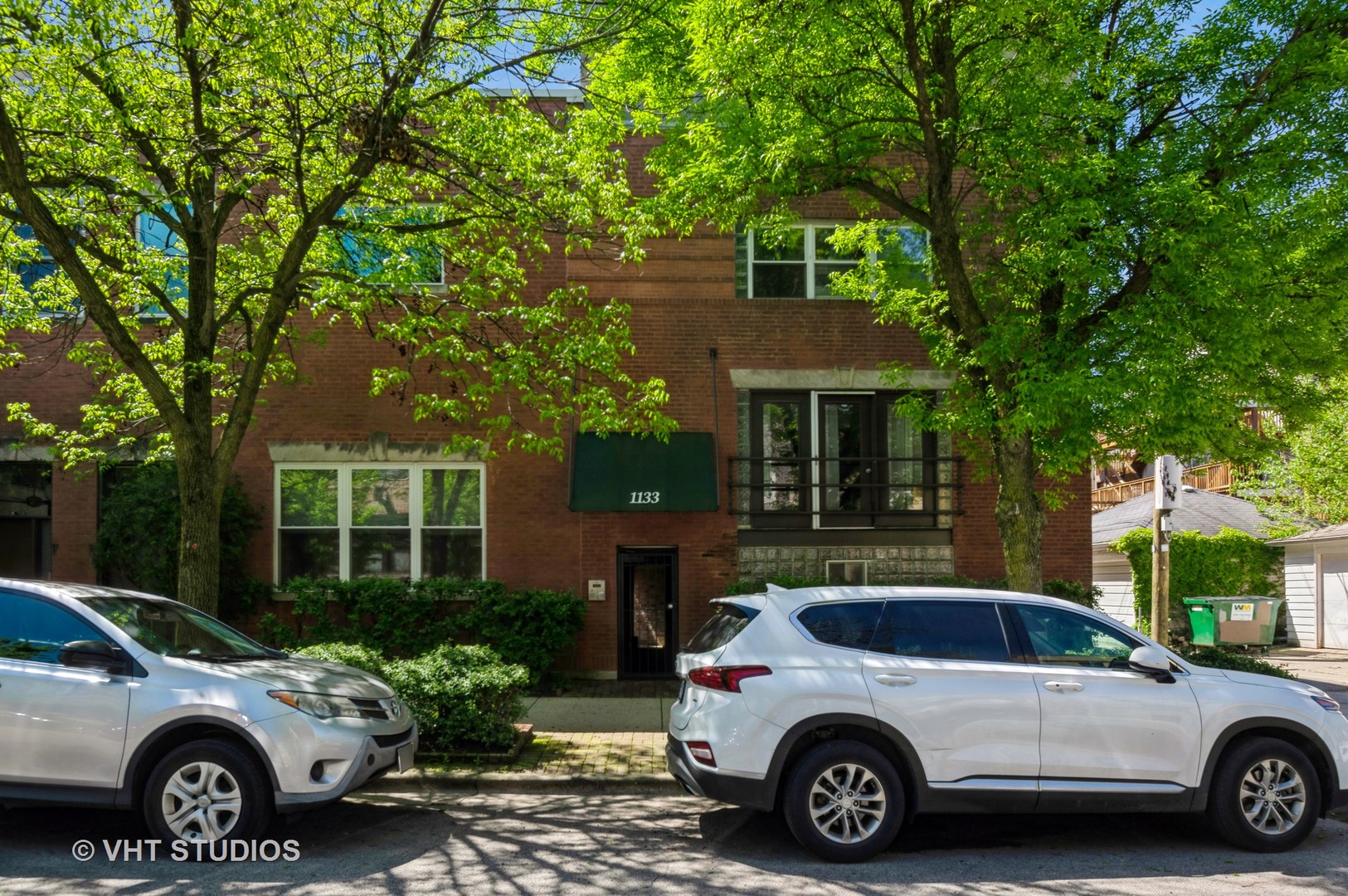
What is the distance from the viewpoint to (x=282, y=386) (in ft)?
46.0

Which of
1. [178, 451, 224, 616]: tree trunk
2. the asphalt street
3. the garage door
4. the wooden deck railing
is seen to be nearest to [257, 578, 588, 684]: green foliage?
[178, 451, 224, 616]: tree trunk

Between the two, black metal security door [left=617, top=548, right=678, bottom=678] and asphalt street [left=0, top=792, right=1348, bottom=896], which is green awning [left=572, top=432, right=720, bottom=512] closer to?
black metal security door [left=617, top=548, right=678, bottom=678]

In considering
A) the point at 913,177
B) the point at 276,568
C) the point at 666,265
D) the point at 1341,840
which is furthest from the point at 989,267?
the point at 276,568

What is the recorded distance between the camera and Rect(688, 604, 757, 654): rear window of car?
6.72 m

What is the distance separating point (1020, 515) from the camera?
9664mm

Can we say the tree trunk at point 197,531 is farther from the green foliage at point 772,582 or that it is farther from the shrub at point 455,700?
the green foliage at point 772,582

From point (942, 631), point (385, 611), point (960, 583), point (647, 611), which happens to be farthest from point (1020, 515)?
point (385, 611)

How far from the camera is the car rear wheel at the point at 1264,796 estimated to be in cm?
646

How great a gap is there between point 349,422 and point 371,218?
4008mm

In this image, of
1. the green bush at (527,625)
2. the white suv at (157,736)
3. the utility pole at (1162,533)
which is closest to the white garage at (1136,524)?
the utility pole at (1162,533)

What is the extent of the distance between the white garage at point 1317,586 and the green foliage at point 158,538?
65.6 feet

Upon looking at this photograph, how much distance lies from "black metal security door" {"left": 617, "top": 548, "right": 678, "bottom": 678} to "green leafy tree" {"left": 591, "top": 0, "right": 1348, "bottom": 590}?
508cm

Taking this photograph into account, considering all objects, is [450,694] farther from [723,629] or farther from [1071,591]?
[1071,591]

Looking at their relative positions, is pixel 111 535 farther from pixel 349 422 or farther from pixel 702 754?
pixel 702 754
